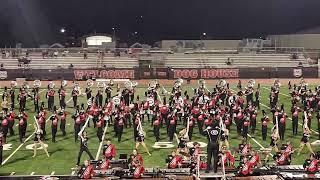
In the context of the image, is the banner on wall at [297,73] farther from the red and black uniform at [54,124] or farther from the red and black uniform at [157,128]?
the red and black uniform at [54,124]

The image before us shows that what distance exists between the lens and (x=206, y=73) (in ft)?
138

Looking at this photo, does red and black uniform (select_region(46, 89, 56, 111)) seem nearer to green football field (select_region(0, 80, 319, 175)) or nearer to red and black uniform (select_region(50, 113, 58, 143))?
green football field (select_region(0, 80, 319, 175))

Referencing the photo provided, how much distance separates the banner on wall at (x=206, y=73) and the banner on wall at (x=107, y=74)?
3822mm

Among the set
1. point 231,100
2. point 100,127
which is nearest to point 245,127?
point 231,100

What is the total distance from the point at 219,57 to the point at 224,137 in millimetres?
33559

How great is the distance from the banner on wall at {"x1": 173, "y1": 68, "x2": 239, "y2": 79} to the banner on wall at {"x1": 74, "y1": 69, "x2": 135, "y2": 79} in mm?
3822

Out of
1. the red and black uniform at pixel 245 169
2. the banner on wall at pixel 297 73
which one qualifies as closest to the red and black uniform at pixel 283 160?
the red and black uniform at pixel 245 169

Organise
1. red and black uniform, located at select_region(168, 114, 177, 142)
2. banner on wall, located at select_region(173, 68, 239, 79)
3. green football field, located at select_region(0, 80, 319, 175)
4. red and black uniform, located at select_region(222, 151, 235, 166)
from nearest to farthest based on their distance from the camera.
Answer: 1. red and black uniform, located at select_region(222, 151, 235, 166)
2. green football field, located at select_region(0, 80, 319, 175)
3. red and black uniform, located at select_region(168, 114, 177, 142)
4. banner on wall, located at select_region(173, 68, 239, 79)

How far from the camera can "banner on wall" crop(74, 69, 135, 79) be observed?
4106cm

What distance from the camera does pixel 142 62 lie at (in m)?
49.6

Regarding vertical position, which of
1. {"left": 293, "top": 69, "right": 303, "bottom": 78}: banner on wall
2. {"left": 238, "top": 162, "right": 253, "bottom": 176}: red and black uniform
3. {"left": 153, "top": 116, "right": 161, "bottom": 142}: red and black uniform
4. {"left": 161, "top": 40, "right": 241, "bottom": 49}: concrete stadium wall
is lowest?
{"left": 238, "top": 162, "right": 253, "bottom": 176}: red and black uniform

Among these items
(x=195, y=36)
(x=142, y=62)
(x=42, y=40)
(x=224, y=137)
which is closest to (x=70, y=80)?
(x=142, y=62)

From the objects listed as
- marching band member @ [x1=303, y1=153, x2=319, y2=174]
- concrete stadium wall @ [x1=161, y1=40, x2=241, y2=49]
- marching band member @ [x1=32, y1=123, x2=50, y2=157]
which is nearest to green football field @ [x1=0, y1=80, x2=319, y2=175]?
marching band member @ [x1=32, y1=123, x2=50, y2=157]

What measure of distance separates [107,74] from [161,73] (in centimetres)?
447
